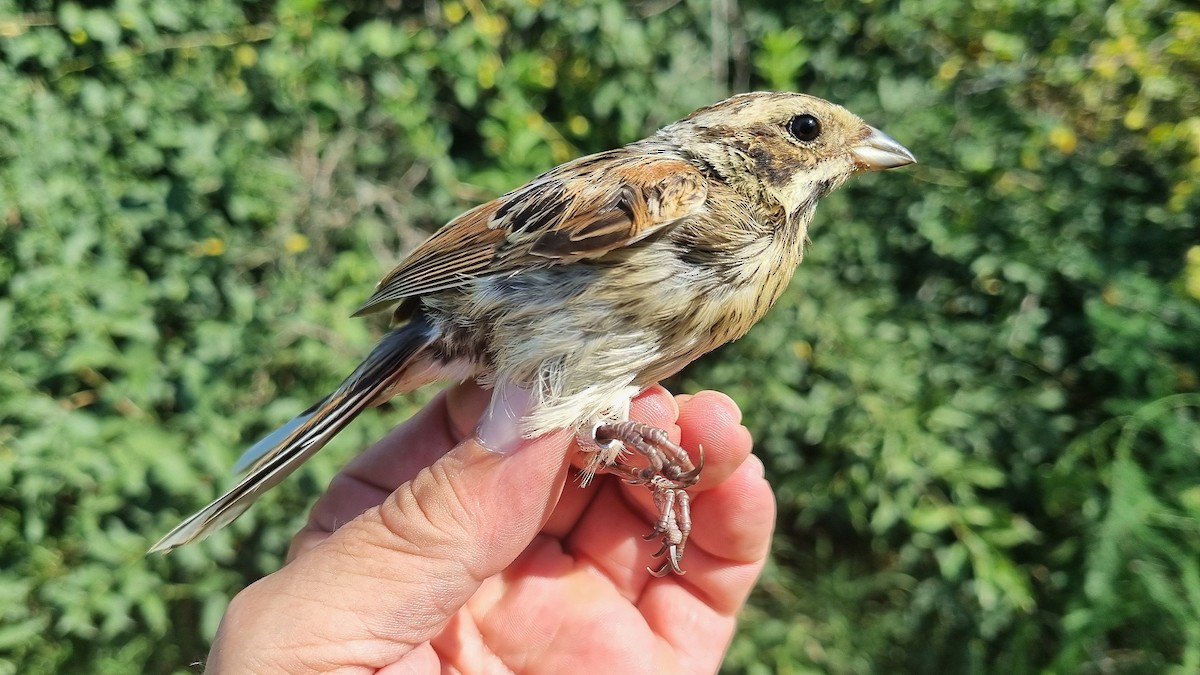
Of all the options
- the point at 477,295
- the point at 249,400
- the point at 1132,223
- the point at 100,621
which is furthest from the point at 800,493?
the point at 100,621

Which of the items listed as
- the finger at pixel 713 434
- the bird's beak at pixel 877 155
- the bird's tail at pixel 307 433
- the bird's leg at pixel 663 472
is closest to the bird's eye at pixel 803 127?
the bird's beak at pixel 877 155

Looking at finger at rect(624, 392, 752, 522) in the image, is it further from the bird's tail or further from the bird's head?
the bird's tail

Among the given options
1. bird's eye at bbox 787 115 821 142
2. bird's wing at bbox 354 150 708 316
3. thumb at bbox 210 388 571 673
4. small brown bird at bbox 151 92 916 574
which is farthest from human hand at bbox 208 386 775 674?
bird's eye at bbox 787 115 821 142

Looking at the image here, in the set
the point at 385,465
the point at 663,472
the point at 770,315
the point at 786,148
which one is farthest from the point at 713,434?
the point at 770,315

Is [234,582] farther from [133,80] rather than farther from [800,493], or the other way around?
[800,493]

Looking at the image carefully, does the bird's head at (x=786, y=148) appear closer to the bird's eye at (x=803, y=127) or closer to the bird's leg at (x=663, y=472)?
the bird's eye at (x=803, y=127)
